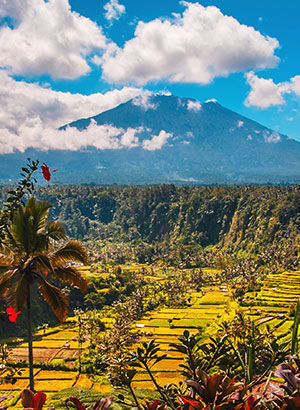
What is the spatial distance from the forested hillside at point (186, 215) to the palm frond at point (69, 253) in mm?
100763

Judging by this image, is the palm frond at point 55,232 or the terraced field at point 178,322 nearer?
the palm frond at point 55,232

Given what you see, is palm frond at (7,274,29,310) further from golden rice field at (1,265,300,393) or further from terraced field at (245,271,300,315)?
terraced field at (245,271,300,315)

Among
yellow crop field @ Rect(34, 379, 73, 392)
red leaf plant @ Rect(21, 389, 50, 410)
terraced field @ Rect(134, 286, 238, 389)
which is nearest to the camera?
red leaf plant @ Rect(21, 389, 50, 410)

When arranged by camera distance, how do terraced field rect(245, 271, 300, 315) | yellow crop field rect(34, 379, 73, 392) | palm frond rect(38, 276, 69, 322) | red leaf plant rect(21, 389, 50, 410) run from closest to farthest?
red leaf plant rect(21, 389, 50, 410)
palm frond rect(38, 276, 69, 322)
yellow crop field rect(34, 379, 73, 392)
terraced field rect(245, 271, 300, 315)

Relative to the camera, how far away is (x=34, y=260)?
36.0ft

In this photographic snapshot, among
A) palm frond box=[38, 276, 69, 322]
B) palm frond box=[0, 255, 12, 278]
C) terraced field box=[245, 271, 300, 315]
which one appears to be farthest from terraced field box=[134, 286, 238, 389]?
palm frond box=[0, 255, 12, 278]

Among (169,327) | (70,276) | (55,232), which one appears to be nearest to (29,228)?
(55,232)

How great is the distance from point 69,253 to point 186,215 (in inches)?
5547

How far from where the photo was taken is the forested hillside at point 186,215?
114562 mm

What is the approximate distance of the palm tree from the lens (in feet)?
35.3

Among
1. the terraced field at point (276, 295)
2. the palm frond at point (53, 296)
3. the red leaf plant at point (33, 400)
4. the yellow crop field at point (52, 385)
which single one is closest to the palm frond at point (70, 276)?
the palm frond at point (53, 296)

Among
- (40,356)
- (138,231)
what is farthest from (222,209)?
(40,356)

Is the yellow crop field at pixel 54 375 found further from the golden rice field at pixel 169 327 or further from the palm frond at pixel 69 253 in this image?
the palm frond at pixel 69 253

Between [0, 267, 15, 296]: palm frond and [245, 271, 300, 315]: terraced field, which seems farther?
[245, 271, 300, 315]: terraced field
